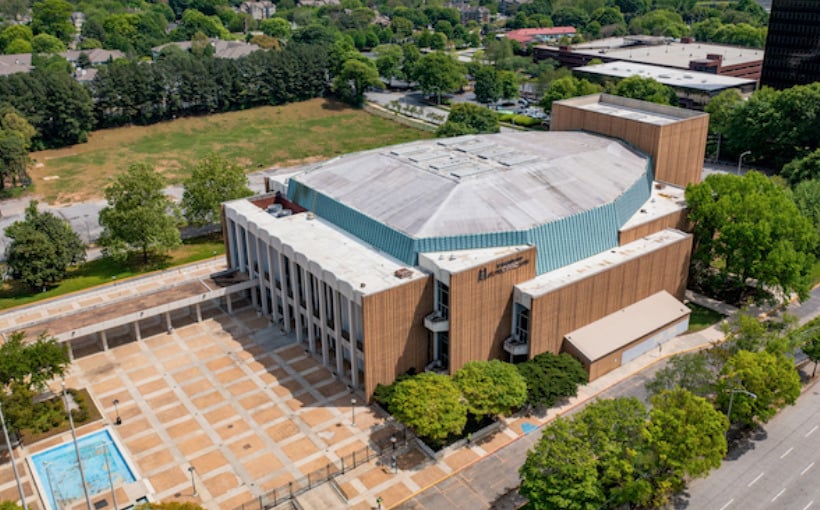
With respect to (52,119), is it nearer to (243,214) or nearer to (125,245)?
(125,245)

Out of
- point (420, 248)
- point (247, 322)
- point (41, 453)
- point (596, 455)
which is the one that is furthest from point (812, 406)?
point (41, 453)

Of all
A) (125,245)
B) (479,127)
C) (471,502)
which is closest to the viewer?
(471,502)

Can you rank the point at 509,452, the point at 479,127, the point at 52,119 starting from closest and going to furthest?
the point at 509,452 → the point at 479,127 → the point at 52,119

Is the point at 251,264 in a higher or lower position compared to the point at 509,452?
higher

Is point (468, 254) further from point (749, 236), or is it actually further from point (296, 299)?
point (749, 236)

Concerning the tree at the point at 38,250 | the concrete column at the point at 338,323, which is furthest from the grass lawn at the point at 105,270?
the concrete column at the point at 338,323
